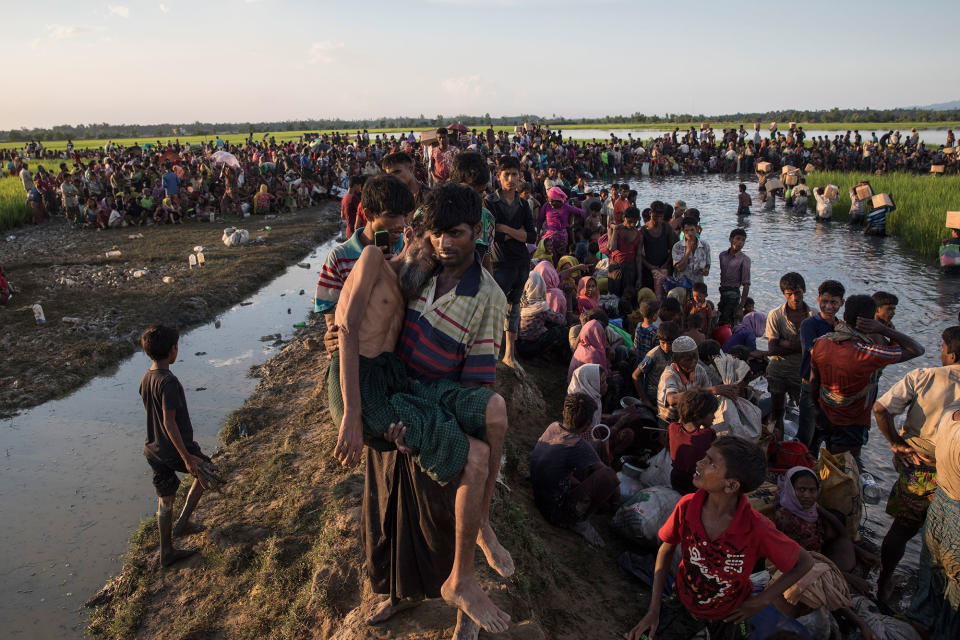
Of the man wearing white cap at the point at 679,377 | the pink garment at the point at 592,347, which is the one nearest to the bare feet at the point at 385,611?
the man wearing white cap at the point at 679,377

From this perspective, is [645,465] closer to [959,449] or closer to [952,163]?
[959,449]

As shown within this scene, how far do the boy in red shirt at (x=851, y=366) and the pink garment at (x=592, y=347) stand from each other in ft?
6.37

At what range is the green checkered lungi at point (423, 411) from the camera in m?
2.23

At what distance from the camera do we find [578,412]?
4410 mm

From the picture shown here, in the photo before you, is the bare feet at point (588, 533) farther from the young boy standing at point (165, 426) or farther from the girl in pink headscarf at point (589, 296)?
the girl in pink headscarf at point (589, 296)

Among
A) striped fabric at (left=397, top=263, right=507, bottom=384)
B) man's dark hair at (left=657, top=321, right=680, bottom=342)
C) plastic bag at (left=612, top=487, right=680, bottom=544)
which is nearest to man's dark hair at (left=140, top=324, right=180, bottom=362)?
striped fabric at (left=397, top=263, right=507, bottom=384)

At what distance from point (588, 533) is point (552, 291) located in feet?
12.1

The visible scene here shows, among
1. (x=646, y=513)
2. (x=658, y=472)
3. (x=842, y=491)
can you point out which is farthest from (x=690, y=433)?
(x=842, y=491)

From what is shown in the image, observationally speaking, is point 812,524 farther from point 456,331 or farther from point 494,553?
point 456,331

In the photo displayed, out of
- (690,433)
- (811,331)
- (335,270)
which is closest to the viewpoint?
(335,270)

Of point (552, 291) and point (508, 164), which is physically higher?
point (508, 164)

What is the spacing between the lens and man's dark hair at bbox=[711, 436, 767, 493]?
272cm

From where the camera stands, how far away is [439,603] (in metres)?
2.92

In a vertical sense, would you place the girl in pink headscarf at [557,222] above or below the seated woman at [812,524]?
above
